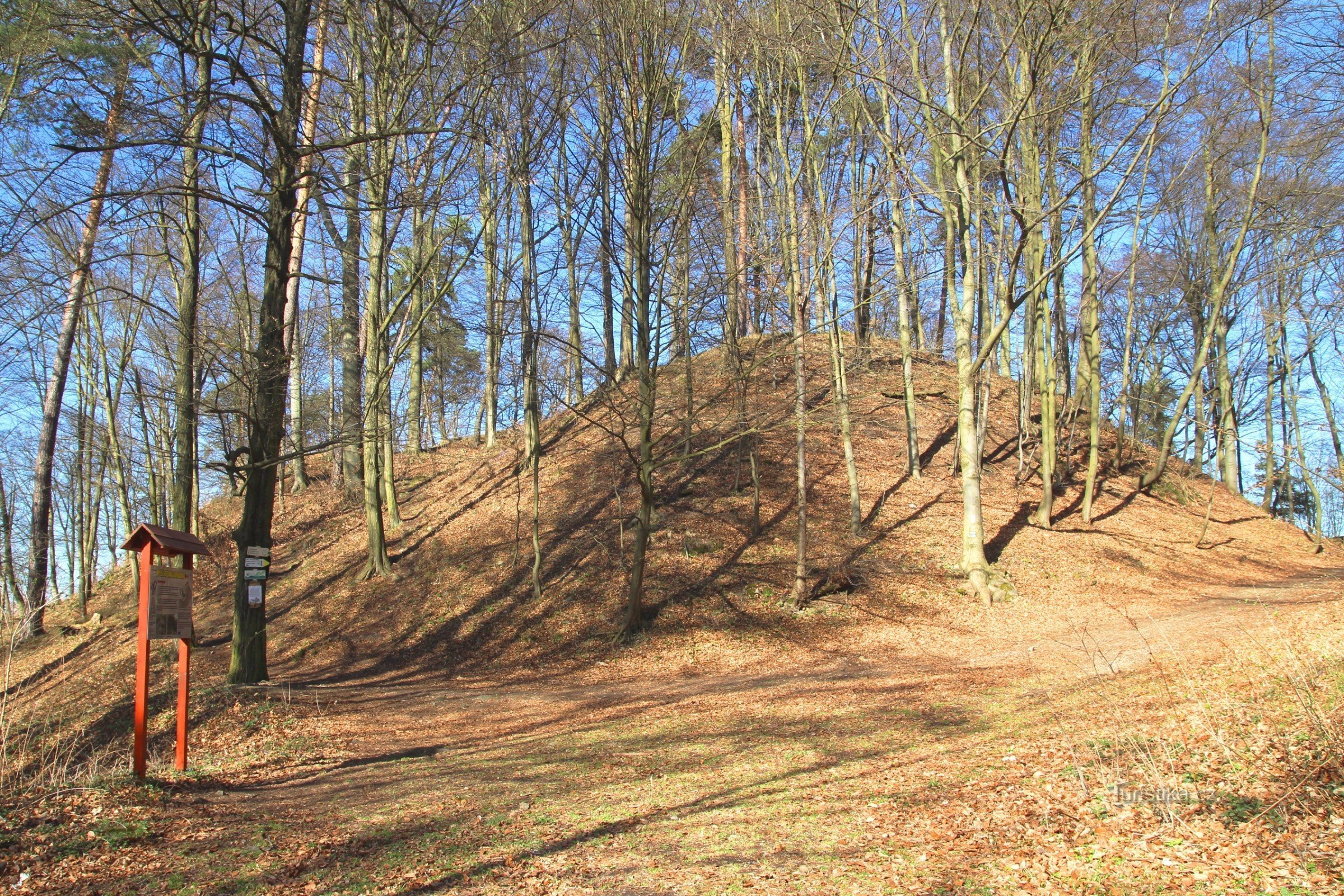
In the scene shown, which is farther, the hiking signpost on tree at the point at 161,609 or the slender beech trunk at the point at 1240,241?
the slender beech trunk at the point at 1240,241

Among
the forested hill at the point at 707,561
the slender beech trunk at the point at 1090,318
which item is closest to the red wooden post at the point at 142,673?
the forested hill at the point at 707,561

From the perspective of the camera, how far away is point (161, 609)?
22.0ft

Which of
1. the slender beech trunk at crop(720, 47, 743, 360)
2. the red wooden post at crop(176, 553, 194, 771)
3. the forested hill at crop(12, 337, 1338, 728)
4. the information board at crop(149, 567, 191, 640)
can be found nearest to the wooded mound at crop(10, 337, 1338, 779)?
the forested hill at crop(12, 337, 1338, 728)

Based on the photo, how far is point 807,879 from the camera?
13.9ft

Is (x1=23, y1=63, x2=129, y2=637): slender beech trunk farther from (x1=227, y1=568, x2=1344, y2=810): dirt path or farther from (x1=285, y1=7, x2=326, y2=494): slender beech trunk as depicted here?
(x1=227, y1=568, x2=1344, y2=810): dirt path

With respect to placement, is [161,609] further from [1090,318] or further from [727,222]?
[1090,318]

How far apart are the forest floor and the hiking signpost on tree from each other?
38 cm

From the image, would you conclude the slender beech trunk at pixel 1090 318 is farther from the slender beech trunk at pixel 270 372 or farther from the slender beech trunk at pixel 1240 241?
the slender beech trunk at pixel 270 372

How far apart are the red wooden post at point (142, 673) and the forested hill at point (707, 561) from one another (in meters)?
3.71

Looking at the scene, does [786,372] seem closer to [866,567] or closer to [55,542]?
[866,567]

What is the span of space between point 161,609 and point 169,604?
9 cm

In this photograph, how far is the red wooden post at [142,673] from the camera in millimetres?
6117

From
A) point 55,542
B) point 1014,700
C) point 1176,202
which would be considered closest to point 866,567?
point 1014,700

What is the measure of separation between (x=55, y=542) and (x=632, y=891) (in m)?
33.4
